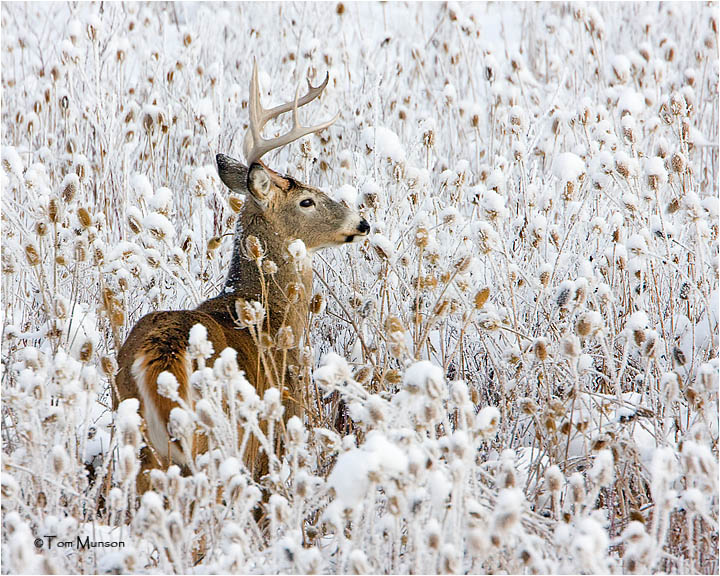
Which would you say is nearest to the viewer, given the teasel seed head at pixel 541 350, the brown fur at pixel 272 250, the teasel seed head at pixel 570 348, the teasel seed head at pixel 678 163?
the teasel seed head at pixel 570 348

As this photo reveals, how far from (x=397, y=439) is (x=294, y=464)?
11.0 inches

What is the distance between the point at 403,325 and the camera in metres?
3.75

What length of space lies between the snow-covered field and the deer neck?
0.76 feet

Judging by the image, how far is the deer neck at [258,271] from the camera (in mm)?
3977

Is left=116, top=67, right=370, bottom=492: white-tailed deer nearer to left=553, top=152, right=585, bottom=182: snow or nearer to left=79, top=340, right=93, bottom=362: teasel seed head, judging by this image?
left=79, top=340, right=93, bottom=362: teasel seed head

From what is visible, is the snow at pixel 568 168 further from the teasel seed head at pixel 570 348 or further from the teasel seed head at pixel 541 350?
the teasel seed head at pixel 570 348

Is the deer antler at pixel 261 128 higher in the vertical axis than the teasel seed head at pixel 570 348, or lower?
higher

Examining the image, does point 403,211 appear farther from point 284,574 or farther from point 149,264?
point 284,574

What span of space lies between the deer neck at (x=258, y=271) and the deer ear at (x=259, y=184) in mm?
74

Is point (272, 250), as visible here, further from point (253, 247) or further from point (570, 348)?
point (570, 348)

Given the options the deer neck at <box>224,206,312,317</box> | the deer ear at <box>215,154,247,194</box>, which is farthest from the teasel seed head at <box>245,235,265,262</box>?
the deer ear at <box>215,154,247,194</box>

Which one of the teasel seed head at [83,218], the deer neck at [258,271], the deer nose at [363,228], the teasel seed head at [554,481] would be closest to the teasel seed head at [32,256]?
the teasel seed head at [83,218]

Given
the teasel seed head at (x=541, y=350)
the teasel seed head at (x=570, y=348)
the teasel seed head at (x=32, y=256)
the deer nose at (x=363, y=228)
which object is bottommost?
the teasel seed head at (x=570, y=348)

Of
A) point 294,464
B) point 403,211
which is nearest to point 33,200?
point 403,211
